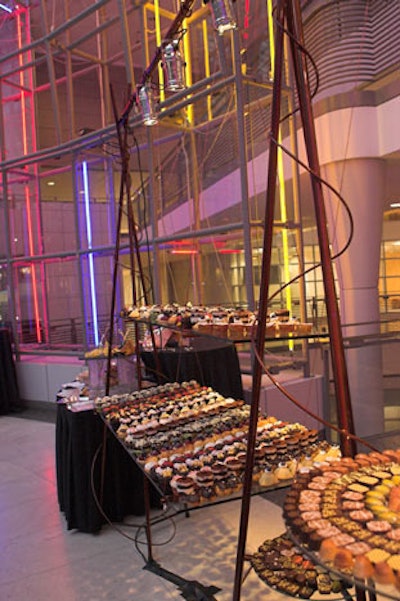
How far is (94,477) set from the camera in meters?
3.48

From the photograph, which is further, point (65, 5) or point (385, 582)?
point (65, 5)

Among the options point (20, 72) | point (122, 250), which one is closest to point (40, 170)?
point (20, 72)

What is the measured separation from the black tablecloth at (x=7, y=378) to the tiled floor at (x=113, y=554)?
3.34m

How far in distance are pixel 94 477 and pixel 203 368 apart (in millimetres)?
1031

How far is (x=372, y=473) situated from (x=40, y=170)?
7622mm

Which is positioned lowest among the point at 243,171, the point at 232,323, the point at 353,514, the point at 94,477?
the point at 94,477

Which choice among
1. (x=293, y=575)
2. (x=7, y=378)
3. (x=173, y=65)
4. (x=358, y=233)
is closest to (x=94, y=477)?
(x=293, y=575)

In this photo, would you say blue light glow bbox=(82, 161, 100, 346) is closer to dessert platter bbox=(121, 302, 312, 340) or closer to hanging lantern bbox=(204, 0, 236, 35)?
dessert platter bbox=(121, 302, 312, 340)

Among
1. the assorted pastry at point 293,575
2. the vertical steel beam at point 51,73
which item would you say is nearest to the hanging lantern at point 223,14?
the assorted pastry at point 293,575

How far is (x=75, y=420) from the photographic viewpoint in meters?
3.45

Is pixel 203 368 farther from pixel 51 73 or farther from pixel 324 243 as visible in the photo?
pixel 51 73

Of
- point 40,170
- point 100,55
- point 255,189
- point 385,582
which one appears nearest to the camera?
point 385,582

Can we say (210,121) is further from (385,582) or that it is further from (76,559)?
(385,582)

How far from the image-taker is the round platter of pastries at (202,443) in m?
1.94
